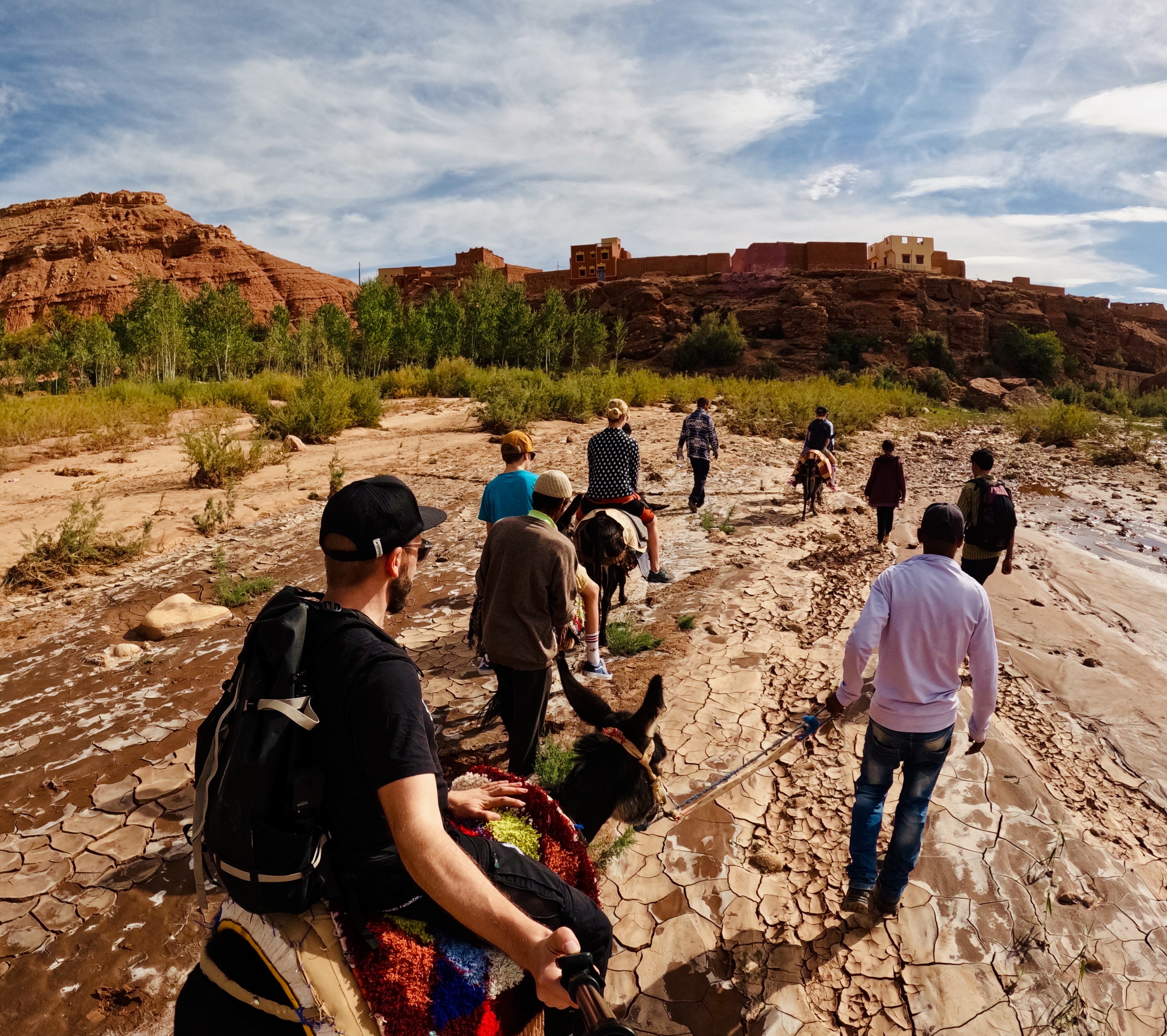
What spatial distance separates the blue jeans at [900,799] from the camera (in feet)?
9.82

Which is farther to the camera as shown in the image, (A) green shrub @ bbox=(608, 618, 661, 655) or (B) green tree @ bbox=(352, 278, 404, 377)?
(B) green tree @ bbox=(352, 278, 404, 377)

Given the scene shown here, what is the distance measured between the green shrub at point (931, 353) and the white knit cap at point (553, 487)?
4975cm

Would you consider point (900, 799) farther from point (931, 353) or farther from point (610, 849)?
point (931, 353)

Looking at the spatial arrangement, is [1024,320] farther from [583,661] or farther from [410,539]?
[410,539]

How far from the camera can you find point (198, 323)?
142 feet

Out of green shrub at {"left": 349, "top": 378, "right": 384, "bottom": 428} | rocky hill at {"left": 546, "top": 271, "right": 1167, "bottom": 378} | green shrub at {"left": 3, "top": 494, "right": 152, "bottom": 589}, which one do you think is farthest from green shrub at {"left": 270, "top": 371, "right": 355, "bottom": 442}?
rocky hill at {"left": 546, "top": 271, "right": 1167, "bottom": 378}

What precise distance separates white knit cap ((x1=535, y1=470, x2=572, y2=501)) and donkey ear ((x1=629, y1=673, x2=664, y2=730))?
147cm

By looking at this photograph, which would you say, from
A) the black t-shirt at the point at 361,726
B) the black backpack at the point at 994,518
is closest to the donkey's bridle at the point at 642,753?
the black t-shirt at the point at 361,726

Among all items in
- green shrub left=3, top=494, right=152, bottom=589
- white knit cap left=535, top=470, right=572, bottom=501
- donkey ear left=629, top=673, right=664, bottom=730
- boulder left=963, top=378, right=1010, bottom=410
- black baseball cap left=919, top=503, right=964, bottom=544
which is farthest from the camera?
boulder left=963, top=378, right=1010, bottom=410

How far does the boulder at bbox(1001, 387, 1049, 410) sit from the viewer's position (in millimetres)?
35938

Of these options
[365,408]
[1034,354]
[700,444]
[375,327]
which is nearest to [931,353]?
[1034,354]

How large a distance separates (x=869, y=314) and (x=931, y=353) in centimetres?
521

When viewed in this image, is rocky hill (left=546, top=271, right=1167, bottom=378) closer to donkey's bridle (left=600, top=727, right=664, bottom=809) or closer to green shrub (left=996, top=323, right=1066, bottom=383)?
green shrub (left=996, top=323, right=1066, bottom=383)

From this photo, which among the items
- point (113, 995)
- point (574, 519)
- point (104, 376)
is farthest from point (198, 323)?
point (113, 995)
